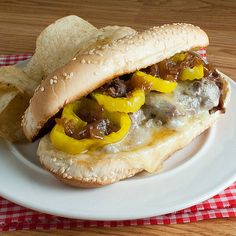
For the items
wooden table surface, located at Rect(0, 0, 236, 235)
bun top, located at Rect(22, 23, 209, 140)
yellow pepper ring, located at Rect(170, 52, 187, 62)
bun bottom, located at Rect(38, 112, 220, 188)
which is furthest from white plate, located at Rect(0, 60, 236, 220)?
wooden table surface, located at Rect(0, 0, 236, 235)

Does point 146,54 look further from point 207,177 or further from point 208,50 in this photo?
point 208,50

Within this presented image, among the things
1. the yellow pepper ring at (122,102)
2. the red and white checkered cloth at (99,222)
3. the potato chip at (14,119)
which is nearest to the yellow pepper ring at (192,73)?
the yellow pepper ring at (122,102)

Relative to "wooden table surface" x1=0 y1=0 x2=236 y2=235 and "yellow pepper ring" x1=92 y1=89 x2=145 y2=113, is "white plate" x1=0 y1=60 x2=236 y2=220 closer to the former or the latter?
"yellow pepper ring" x1=92 y1=89 x2=145 y2=113

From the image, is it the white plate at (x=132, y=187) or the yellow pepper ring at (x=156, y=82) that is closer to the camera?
the white plate at (x=132, y=187)

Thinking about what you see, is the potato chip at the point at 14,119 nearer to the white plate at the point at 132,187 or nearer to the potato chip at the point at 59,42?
the white plate at the point at 132,187

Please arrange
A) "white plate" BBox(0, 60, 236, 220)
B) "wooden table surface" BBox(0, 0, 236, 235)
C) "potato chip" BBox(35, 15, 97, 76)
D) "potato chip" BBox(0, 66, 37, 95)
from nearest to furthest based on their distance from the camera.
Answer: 1. "white plate" BBox(0, 60, 236, 220)
2. "potato chip" BBox(0, 66, 37, 95)
3. "potato chip" BBox(35, 15, 97, 76)
4. "wooden table surface" BBox(0, 0, 236, 235)

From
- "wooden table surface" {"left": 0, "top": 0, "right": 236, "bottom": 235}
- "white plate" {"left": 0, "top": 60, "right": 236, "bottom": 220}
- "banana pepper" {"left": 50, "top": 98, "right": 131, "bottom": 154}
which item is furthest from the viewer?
"wooden table surface" {"left": 0, "top": 0, "right": 236, "bottom": 235}

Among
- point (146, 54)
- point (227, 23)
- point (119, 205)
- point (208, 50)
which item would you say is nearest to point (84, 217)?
point (119, 205)

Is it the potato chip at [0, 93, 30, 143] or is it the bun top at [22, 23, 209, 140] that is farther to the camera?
the potato chip at [0, 93, 30, 143]
